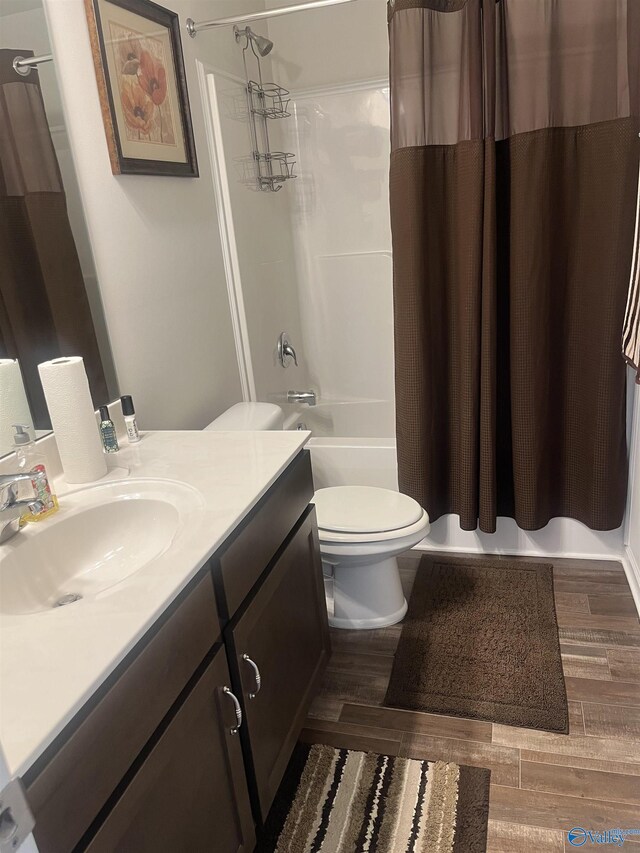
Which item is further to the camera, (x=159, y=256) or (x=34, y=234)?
(x=159, y=256)

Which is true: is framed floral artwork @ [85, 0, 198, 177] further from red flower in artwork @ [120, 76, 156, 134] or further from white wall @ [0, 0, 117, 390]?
white wall @ [0, 0, 117, 390]

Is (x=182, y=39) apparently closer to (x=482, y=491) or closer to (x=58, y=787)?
(x=482, y=491)

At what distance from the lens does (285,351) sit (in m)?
3.15

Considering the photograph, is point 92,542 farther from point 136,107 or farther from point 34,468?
point 136,107

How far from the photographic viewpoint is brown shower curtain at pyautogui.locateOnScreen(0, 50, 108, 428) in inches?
58.7

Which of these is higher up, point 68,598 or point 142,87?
point 142,87

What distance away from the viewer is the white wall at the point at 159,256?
1.76 m

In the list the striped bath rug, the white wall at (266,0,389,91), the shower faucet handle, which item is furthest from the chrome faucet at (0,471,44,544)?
the white wall at (266,0,389,91)

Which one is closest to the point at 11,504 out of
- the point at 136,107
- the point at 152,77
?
the point at 136,107

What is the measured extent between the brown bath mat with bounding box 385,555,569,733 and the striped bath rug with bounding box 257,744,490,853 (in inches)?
8.9

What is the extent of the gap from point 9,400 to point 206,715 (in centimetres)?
80

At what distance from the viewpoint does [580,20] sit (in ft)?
6.44

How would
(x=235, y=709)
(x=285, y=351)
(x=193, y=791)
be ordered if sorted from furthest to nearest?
(x=285, y=351)
(x=235, y=709)
(x=193, y=791)

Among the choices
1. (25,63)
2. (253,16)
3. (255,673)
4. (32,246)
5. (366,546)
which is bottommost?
(366,546)
